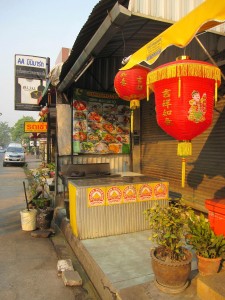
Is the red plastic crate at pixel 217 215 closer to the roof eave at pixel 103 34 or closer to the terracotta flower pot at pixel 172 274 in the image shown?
the terracotta flower pot at pixel 172 274

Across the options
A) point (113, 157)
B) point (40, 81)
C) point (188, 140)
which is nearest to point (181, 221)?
point (188, 140)

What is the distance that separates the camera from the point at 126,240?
5.38 m

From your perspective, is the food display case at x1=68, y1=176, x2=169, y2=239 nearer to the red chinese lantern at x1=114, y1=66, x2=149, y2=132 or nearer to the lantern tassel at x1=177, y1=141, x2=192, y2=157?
the red chinese lantern at x1=114, y1=66, x2=149, y2=132

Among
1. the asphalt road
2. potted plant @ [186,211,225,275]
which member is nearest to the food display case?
the asphalt road

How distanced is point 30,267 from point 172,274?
3.05 m

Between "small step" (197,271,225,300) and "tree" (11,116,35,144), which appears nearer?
"small step" (197,271,225,300)

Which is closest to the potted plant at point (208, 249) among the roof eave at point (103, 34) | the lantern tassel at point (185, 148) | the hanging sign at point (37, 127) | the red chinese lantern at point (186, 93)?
the lantern tassel at point (185, 148)

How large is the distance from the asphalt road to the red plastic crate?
2202 millimetres

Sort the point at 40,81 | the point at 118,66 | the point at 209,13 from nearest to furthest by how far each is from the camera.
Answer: the point at 209,13 → the point at 118,66 → the point at 40,81

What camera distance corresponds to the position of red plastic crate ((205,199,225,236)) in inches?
151

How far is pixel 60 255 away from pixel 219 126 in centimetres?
475

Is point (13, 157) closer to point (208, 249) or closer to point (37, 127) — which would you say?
point (37, 127)

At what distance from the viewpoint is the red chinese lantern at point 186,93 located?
3.47 m

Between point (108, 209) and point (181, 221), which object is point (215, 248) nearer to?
point (181, 221)
